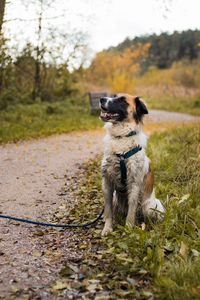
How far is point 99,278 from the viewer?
101 inches

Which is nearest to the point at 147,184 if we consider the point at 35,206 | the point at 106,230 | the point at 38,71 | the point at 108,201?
the point at 108,201

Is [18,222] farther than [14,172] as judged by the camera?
No

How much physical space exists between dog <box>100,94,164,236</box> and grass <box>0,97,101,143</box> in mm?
5709

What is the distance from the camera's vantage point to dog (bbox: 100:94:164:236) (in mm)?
3375

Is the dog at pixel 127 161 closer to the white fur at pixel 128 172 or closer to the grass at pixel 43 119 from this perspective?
the white fur at pixel 128 172

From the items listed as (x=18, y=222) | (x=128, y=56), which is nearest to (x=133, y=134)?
(x=18, y=222)

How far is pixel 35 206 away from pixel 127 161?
1.77 meters

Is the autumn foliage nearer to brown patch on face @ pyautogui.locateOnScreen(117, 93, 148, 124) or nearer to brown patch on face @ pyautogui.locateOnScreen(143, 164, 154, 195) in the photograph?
brown patch on face @ pyautogui.locateOnScreen(117, 93, 148, 124)

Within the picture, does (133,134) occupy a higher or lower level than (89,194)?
higher

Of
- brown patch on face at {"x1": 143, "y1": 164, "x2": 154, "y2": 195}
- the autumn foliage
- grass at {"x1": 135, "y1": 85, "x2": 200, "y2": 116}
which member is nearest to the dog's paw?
brown patch on face at {"x1": 143, "y1": 164, "x2": 154, "y2": 195}

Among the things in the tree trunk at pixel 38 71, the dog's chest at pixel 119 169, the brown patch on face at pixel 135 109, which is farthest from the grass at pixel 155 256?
the tree trunk at pixel 38 71

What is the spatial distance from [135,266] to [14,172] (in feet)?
12.7

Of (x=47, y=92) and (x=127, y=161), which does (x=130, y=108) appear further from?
(x=47, y=92)

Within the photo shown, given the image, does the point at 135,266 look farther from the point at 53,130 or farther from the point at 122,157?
the point at 53,130
